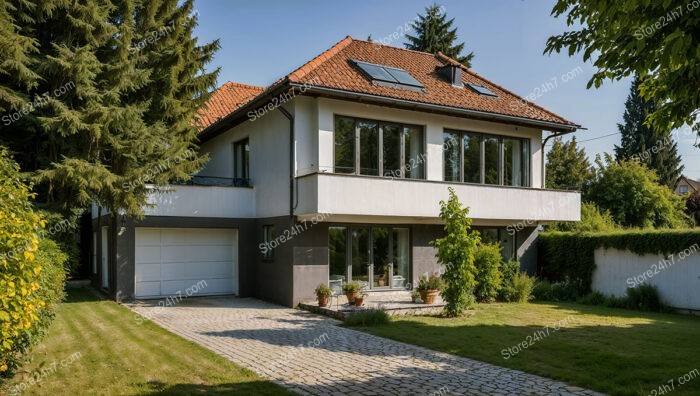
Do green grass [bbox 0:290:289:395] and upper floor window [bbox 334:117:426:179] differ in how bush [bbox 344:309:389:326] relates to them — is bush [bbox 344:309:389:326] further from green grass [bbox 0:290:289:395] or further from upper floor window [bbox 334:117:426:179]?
upper floor window [bbox 334:117:426:179]

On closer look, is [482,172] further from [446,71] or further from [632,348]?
[632,348]

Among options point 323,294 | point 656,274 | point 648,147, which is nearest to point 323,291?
point 323,294

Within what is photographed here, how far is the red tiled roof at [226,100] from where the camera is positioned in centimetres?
2120

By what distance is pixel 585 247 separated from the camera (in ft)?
62.6

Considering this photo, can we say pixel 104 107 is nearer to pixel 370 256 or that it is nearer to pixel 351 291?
pixel 351 291

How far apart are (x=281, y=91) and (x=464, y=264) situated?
22.8ft

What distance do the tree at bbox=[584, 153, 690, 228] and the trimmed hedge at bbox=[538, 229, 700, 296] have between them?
13452mm

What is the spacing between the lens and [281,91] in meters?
15.1

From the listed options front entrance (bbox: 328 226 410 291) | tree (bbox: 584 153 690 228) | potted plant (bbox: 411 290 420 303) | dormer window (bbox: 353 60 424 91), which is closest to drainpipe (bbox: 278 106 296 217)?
front entrance (bbox: 328 226 410 291)

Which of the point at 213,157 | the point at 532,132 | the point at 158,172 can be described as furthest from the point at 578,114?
the point at 158,172

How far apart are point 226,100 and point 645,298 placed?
1735cm

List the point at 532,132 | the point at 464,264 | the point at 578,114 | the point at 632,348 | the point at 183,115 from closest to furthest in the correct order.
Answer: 1. the point at 632,348
2. the point at 464,264
3. the point at 183,115
4. the point at 532,132
5. the point at 578,114

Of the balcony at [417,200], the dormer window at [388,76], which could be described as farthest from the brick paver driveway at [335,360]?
the dormer window at [388,76]

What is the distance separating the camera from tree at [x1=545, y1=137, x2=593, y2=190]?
40688 millimetres
